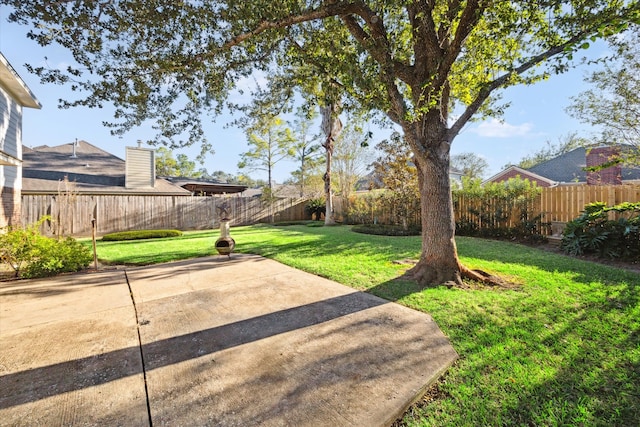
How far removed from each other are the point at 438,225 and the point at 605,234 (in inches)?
164

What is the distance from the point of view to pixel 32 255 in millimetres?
4965

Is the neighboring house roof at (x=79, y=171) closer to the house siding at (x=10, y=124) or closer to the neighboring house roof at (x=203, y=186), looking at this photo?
the neighboring house roof at (x=203, y=186)

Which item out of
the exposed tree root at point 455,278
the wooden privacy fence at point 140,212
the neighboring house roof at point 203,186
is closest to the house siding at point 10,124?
the wooden privacy fence at point 140,212

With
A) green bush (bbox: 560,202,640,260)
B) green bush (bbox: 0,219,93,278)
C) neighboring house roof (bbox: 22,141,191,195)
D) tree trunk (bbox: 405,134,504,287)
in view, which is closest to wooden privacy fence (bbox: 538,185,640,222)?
green bush (bbox: 560,202,640,260)

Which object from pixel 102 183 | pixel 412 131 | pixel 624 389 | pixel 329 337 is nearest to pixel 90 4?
pixel 412 131

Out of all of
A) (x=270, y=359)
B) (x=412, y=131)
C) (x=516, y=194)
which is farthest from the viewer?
(x=516, y=194)

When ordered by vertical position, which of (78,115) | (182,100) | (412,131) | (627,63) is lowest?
(412,131)

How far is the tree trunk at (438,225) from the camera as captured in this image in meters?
4.20

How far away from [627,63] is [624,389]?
855cm

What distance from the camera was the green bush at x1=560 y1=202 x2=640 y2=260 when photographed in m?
5.40

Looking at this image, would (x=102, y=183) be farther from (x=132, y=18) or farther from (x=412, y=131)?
(x=412, y=131)

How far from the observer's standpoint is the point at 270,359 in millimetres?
2209

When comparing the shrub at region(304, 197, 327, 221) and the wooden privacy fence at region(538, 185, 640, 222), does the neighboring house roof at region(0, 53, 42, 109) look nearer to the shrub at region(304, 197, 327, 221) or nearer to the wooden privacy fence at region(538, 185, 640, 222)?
→ the shrub at region(304, 197, 327, 221)

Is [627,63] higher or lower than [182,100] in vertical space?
higher
